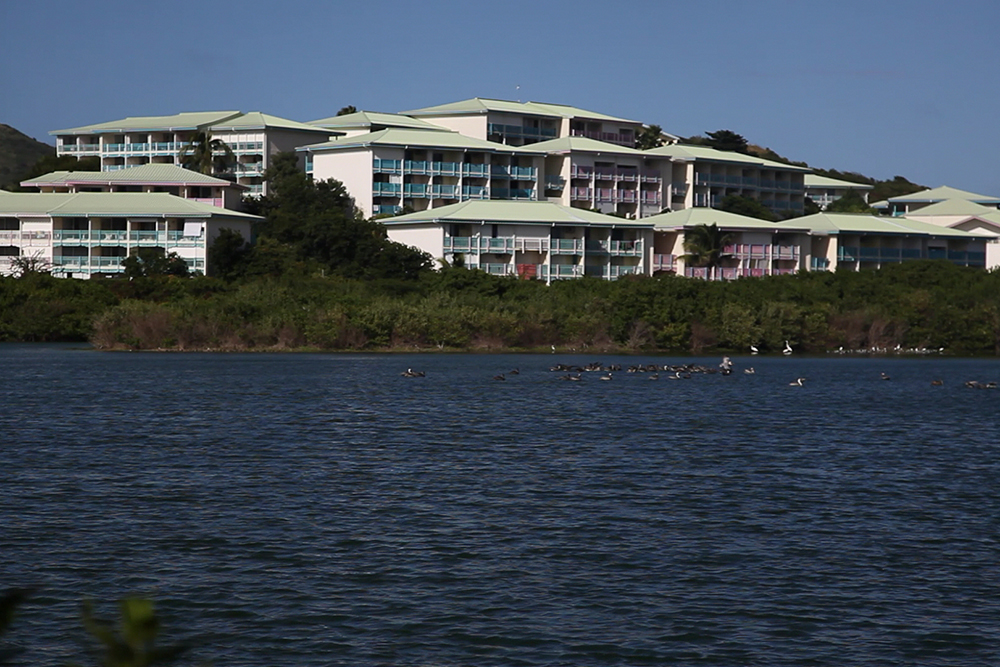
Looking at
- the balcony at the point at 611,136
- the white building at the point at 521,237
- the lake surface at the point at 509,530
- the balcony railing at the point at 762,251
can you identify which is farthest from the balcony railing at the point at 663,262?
the lake surface at the point at 509,530

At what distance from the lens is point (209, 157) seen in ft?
389

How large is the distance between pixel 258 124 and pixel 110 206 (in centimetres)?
2617

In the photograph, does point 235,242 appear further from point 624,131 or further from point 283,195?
point 624,131

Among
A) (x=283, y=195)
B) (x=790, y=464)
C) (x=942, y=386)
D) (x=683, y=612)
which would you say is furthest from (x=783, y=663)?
(x=283, y=195)

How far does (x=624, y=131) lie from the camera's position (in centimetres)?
14288

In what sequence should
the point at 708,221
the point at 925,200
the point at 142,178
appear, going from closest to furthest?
the point at 142,178 < the point at 708,221 < the point at 925,200

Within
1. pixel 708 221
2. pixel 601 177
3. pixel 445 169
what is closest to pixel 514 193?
pixel 445 169

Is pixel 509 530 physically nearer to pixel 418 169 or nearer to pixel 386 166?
pixel 386 166

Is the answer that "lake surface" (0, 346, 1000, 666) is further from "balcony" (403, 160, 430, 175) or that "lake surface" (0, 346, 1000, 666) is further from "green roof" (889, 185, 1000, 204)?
"green roof" (889, 185, 1000, 204)

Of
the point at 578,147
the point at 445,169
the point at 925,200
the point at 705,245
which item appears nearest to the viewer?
the point at 705,245

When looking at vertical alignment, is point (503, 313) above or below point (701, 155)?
below

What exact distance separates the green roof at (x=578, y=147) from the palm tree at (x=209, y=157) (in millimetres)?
27384

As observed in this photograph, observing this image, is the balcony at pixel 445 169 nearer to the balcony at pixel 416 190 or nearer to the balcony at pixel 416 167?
the balcony at pixel 416 167

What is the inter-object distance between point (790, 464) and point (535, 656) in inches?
786
